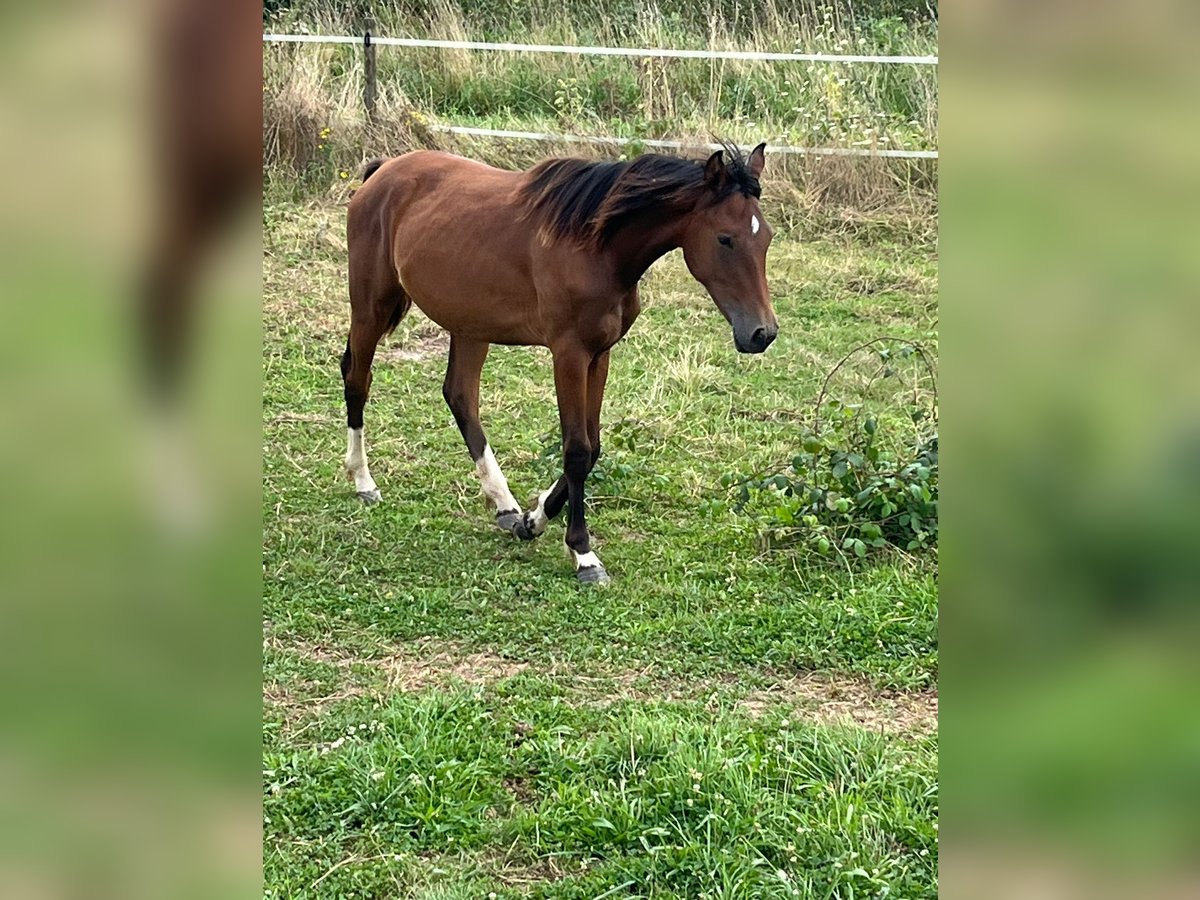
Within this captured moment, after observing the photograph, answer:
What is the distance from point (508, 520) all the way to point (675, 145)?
5.13m

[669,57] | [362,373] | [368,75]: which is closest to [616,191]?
[362,373]

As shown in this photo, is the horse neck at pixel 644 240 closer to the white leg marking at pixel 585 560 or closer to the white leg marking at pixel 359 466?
the white leg marking at pixel 585 560

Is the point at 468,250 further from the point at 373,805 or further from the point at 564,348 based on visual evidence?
the point at 373,805

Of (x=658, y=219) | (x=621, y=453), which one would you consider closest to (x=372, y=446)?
(x=621, y=453)

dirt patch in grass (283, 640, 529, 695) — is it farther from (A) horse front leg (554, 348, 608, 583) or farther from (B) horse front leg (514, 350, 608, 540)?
(B) horse front leg (514, 350, 608, 540)

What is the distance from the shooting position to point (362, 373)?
5.52 m

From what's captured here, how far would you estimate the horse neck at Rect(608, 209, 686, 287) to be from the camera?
14.8ft

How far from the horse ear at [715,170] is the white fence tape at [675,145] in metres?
4.63

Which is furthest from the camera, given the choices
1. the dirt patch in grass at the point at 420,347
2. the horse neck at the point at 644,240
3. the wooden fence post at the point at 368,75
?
the wooden fence post at the point at 368,75

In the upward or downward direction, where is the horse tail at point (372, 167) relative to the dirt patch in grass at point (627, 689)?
upward

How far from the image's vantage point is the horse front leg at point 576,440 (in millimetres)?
4691
